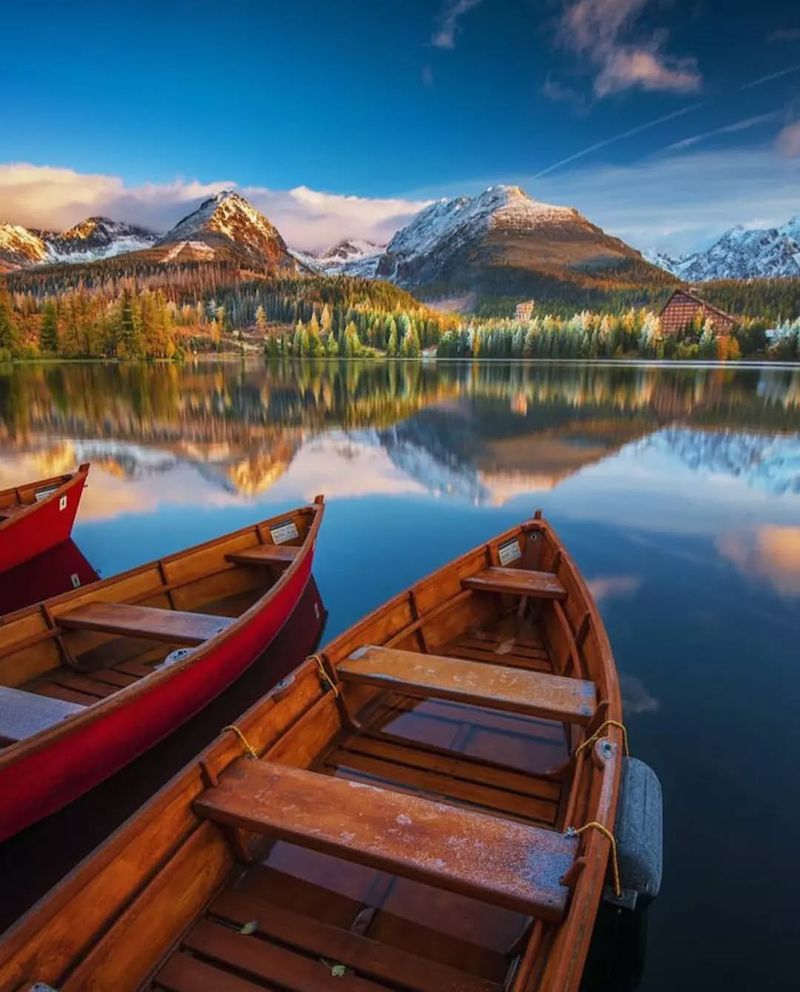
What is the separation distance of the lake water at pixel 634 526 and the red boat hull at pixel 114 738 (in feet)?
9.50

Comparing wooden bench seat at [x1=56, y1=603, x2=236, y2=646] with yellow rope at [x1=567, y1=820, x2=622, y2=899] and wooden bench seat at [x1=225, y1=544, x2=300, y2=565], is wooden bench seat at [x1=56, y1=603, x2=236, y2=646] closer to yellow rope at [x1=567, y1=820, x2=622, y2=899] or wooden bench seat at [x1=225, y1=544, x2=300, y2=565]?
wooden bench seat at [x1=225, y1=544, x2=300, y2=565]

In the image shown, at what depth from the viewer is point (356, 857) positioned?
3514 millimetres

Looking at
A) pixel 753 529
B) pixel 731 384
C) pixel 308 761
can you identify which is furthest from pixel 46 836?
pixel 731 384

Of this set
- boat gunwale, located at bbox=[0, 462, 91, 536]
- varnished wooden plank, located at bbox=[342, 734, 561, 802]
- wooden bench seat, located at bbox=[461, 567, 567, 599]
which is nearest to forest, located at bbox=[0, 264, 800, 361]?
boat gunwale, located at bbox=[0, 462, 91, 536]

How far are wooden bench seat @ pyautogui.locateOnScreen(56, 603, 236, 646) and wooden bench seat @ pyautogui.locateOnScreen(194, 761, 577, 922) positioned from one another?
2890 mm

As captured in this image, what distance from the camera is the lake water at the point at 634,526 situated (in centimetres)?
509

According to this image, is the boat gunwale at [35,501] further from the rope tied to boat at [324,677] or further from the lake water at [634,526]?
the rope tied to boat at [324,677]

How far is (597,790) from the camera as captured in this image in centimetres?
386

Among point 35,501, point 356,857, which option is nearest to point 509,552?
point 356,857

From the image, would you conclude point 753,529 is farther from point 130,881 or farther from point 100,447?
point 100,447

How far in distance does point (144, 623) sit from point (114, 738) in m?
1.63

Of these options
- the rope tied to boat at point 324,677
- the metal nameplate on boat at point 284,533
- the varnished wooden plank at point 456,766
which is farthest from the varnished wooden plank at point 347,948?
the metal nameplate on boat at point 284,533

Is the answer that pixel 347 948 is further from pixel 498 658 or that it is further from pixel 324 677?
pixel 498 658

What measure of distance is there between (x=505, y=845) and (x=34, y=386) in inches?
2366
